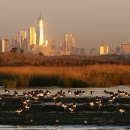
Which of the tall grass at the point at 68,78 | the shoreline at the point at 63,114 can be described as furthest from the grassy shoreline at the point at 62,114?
the tall grass at the point at 68,78

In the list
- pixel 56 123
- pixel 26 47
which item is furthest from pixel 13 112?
pixel 26 47

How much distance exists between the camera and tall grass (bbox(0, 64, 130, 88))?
3512 centimetres

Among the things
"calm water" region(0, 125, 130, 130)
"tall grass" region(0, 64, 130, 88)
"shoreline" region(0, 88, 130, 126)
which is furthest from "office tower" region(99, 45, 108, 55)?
"calm water" region(0, 125, 130, 130)

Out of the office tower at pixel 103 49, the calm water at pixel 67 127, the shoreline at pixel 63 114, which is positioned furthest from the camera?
the office tower at pixel 103 49

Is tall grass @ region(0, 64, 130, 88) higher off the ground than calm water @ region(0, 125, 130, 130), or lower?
higher

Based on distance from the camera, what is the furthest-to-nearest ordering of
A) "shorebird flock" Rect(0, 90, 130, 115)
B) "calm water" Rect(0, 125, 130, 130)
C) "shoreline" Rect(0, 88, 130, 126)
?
"shorebird flock" Rect(0, 90, 130, 115) → "shoreline" Rect(0, 88, 130, 126) → "calm water" Rect(0, 125, 130, 130)

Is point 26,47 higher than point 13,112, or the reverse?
point 26,47

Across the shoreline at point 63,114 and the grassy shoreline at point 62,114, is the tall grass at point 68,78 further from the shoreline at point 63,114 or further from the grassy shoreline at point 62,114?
the grassy shoreline at point 62,114

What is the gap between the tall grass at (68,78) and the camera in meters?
35.1

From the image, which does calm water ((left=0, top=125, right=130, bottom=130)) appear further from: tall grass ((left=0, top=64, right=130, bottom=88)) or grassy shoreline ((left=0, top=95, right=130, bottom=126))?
tall grass ((left=0, top=64, right=130, bottom=88))

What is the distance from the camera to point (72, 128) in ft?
54.2

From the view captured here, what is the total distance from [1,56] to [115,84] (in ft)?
118

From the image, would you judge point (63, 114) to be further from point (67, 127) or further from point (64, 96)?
point (64, 96)

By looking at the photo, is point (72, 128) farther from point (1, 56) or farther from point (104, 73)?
point (1, 56)
